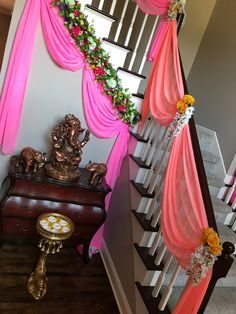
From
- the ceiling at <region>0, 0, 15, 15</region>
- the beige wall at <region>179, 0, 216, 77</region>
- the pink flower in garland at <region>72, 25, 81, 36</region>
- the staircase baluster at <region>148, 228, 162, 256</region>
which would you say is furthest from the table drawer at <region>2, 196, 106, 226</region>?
the ceiling at <region>0, 0, 15, 15</region>

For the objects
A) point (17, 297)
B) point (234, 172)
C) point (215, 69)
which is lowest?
point (17, 297)

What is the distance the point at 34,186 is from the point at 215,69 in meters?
2.76

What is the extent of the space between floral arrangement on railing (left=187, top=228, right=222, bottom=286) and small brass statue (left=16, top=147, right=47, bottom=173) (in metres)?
1.36

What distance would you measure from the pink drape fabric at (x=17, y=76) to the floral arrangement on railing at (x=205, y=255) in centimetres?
169

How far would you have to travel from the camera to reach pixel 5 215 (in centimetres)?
215

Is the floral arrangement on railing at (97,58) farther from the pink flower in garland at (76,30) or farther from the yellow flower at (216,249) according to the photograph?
the yellow flower at (216,249)

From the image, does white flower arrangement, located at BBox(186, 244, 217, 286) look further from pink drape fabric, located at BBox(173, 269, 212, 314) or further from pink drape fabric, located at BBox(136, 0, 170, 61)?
pink drape fabric, located at BBox(136, 0, 170, 61)

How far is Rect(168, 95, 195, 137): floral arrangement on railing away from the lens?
1870 mm

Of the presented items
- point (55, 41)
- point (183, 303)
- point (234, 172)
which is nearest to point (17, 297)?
point (183, 303)

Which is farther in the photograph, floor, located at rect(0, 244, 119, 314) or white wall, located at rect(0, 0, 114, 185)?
white wall, located at rect(0, 0, 114, 185)

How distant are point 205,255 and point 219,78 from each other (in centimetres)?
274

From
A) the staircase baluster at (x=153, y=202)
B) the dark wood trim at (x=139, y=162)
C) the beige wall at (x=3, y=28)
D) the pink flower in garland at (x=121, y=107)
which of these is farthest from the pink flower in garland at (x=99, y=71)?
the beige wall at (x=3, y=28)

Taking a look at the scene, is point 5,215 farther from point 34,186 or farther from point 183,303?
point 183,303

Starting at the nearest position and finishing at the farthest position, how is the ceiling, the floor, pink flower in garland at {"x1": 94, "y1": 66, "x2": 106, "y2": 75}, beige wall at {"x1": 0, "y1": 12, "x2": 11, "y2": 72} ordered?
the floor
pink flower in garland at {"x1": 94, "y1": 66, "x2": 106, "y2": 75}
the ceiling
beige wall at {"x1": 0, "y1": 12, "x2": 11, "y2": 72}
